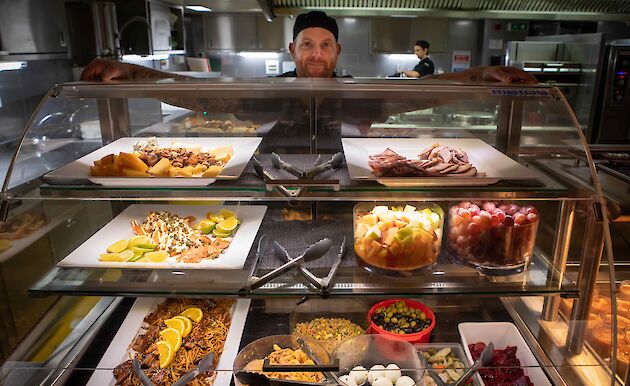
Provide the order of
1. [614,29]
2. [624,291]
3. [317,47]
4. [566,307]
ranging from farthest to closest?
[614,29] < [317,47] < [624,291] < [566,307]

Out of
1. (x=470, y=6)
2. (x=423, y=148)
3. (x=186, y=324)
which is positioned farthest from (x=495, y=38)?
(x=186, y=324)

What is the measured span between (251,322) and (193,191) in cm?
71

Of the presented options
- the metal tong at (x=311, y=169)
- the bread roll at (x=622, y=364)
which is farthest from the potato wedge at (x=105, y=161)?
the bread roll at (x=622, y=364)

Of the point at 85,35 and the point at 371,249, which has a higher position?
the point at 85,35

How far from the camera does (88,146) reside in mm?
1802

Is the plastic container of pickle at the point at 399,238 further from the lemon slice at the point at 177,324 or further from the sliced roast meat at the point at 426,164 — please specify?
the lemon slice at the point at 177,324

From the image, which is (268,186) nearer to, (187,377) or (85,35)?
(187,377)

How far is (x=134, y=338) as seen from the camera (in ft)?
5.60

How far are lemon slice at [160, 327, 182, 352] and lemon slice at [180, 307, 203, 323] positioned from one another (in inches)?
4.2

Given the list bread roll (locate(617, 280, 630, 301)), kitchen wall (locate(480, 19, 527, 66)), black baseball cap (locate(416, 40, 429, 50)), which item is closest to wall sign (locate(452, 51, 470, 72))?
kitchen wall (locate(480, 19, 527, 66))

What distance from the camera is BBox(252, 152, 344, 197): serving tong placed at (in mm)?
1319

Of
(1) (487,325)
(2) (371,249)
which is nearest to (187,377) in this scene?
(2) (371,249)

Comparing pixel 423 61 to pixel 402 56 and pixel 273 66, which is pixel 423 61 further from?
pixel 273 66

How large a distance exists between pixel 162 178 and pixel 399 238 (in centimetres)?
72
